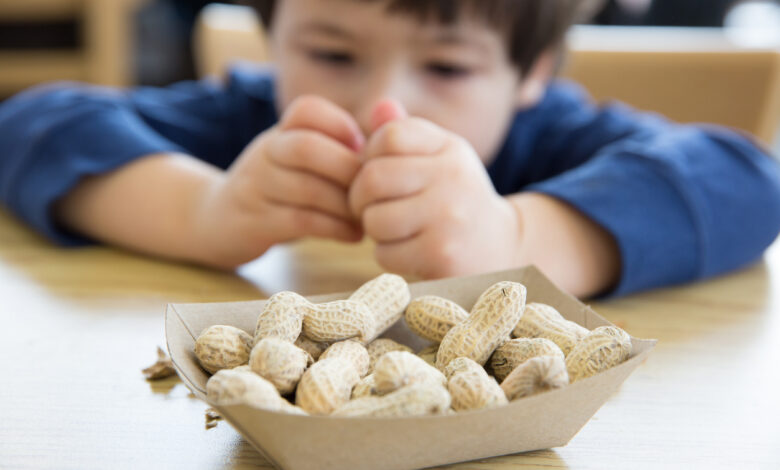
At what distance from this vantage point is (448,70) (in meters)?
0.83

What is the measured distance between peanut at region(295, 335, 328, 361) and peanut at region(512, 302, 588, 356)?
11 centimetres

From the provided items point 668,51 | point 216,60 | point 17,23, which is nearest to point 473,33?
point 668,51

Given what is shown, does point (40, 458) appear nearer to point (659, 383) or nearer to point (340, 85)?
point (659, 383)

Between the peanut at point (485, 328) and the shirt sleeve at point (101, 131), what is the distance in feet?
1.57

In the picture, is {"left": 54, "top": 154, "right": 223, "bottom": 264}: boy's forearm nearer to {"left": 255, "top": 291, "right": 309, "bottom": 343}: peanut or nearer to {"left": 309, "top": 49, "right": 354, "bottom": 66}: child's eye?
{"left": 309, "top": 49, "right": 354, "bottom": 66}: child's eye

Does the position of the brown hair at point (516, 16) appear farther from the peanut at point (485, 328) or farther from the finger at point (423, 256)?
the peanut at point (485, 328)

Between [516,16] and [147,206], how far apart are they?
44 centimetres

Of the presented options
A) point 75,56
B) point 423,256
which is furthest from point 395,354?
A: point 75,56

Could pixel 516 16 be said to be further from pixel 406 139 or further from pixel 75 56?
pixel 75 56

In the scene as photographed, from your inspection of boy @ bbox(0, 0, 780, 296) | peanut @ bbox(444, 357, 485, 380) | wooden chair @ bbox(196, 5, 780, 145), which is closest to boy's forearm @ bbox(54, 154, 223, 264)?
boy @ bbox(0, 0, 780, 296)

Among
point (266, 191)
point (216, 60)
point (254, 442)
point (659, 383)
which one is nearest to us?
point (254, 442)

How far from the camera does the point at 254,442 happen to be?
31cm

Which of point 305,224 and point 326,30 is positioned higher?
point 326,30

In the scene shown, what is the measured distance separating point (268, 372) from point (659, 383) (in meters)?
0.24
